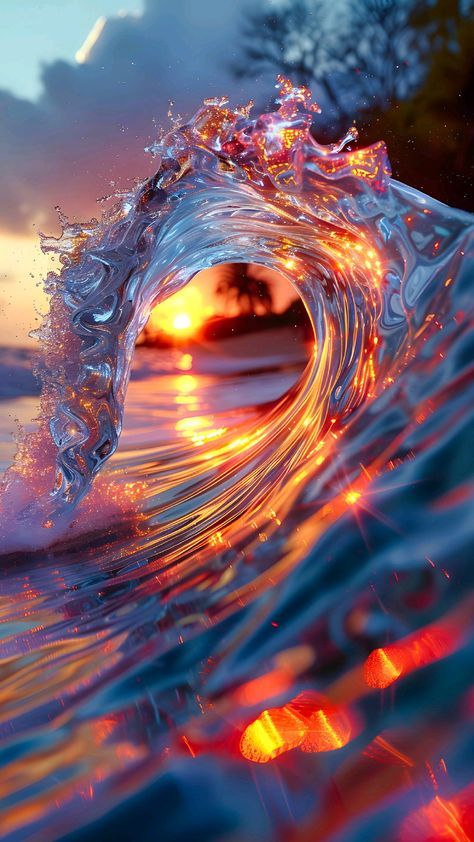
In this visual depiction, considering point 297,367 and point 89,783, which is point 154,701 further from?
point 297,367

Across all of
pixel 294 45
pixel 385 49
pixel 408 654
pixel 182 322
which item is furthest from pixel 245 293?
pixel 408 654

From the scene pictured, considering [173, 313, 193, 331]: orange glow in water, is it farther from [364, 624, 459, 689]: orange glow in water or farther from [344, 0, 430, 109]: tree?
[364, 624, 459, 689]: orange glow in water

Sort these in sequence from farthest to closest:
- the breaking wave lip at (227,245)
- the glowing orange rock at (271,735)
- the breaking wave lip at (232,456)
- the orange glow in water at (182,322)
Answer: the orange glow in water at (182,322), the breaking wave lip at (227,245), the breaking wave lip at (232,456), the glowing orange rock at (271,735)

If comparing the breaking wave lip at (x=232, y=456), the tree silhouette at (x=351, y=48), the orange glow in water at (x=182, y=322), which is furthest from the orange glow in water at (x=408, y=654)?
the tree silhouette at (x=351, y=48)

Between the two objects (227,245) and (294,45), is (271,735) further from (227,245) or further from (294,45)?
(294,45)

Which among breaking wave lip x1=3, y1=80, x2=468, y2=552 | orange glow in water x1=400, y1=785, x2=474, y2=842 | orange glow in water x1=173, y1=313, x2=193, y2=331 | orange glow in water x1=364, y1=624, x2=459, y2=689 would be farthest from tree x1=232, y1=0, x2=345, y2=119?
orange glow in water x1=400, y1=785, x2=474, y2=842

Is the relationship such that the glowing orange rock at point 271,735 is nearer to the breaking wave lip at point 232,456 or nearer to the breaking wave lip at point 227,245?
the breaking wave lip at point 232,456

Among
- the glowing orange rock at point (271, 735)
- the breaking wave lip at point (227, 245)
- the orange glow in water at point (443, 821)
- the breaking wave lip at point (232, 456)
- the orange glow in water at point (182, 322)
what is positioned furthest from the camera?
the orange glow in water at point (182, 322)
